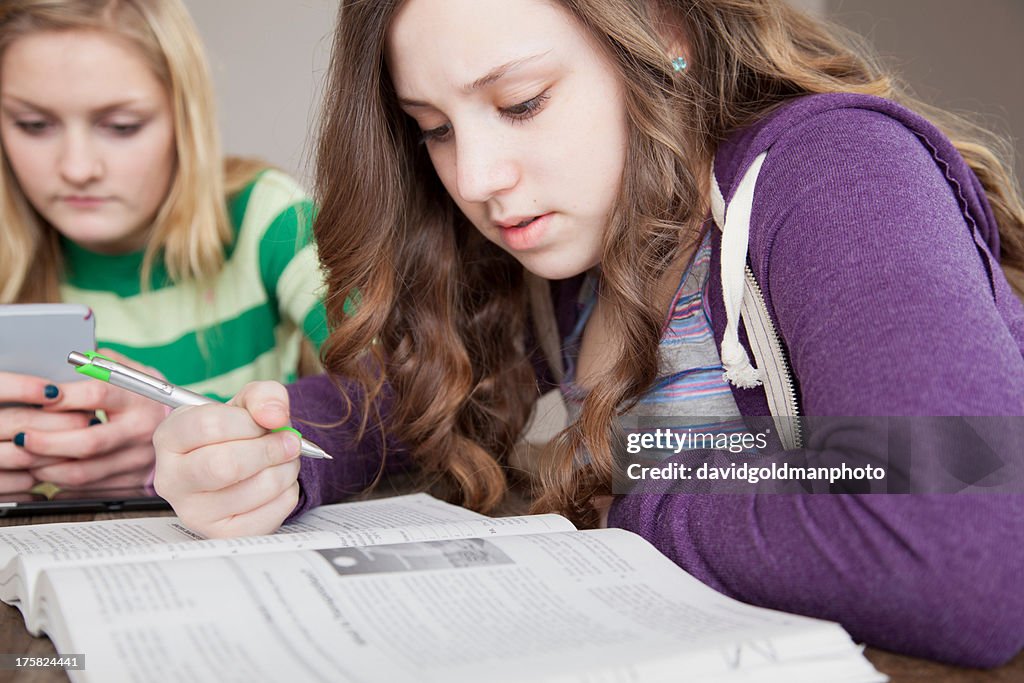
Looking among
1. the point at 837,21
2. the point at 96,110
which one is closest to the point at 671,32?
the point at 96,110

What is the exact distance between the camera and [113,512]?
1.03 meters

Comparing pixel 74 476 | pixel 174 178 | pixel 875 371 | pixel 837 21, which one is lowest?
pixel 74 476

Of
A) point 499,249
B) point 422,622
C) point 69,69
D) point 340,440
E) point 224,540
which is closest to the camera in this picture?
point 422,622

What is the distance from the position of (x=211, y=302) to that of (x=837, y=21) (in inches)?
56.6

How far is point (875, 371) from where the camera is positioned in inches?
26.8

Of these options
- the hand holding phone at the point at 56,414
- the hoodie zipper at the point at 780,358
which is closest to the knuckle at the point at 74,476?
the hand holding phone at the point at 56,414

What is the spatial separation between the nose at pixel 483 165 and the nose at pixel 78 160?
2.56ft

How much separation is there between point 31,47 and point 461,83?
2.90 feet

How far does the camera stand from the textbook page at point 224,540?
706mm

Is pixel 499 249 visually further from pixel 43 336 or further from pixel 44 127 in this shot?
pixel 44 127

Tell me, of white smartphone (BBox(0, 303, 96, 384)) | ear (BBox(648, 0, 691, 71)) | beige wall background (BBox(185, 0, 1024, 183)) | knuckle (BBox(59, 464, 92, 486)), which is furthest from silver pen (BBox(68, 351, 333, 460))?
beige wall background (BBox(185, 0, 1024, 183))

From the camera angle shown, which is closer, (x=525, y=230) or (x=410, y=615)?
(x=410, y=615)

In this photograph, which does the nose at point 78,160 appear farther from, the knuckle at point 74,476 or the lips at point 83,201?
the knuckle at point 74,476

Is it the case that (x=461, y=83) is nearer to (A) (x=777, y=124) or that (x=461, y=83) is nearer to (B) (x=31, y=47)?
(A) (x=777, y=124)
